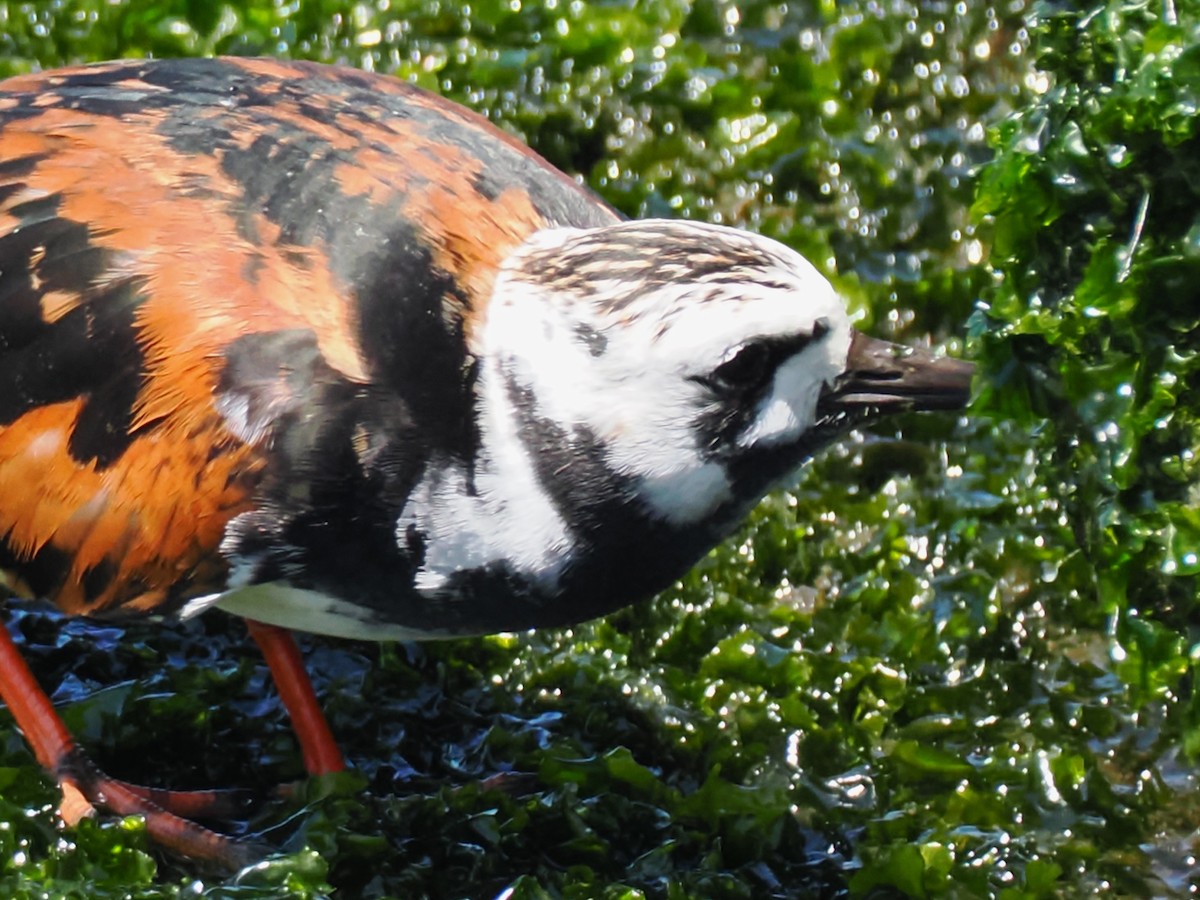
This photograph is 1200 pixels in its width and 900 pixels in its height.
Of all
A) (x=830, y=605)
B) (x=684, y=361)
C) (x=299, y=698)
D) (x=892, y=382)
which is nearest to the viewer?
(x=684, y=361)

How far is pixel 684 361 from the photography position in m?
3.71

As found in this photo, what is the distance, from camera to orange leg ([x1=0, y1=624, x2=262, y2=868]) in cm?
417

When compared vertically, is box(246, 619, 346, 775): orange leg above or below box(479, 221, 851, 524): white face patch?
below

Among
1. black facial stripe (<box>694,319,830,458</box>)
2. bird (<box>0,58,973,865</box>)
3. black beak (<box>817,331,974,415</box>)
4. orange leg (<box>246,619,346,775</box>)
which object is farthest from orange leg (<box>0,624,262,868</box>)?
black beak (<box>817,331,974,415</box>)

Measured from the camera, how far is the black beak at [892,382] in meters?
3.95

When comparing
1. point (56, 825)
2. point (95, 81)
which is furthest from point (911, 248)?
point (56, 825)

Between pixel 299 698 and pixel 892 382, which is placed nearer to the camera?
pixel 892 382

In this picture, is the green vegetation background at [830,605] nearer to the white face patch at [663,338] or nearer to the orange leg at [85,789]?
the orange leg at [85,789]

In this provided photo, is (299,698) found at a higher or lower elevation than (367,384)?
lower

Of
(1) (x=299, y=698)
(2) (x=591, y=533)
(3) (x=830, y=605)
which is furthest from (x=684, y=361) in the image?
(3) (x=830, y=605)

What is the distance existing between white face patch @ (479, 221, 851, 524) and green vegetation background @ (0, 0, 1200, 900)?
0.49m

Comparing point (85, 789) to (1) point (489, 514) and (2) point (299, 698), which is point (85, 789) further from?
(1) point (489, 514)

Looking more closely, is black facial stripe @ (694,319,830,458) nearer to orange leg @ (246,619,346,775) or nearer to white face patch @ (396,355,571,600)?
white face patch @ (396,355,571,600)

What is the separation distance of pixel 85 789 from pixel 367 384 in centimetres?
131
